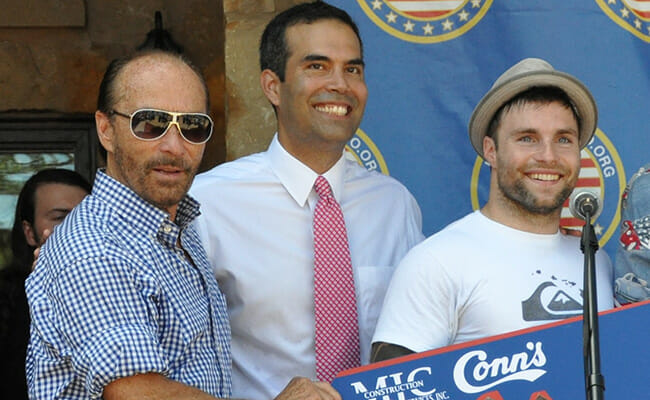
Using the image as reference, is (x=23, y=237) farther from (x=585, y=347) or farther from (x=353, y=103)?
(x=585, y=347)

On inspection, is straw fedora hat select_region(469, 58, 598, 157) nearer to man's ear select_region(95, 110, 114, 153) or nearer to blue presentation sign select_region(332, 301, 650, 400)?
blue presentation sign select_region(332, 301, 650, 400)

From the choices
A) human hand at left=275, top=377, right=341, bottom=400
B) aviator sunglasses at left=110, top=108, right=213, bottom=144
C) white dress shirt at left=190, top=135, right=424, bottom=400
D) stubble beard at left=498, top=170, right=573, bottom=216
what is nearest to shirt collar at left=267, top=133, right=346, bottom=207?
white dress shirt at left=190, top=135, right=424, bottom=400

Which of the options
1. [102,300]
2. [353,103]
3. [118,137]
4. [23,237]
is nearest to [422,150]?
[353,103]

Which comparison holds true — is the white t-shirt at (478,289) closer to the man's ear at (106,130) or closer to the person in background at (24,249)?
the man's ear at (106,130)

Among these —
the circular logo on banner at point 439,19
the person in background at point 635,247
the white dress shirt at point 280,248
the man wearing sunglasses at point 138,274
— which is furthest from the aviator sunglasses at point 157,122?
the circular logo on banner at point 439,19

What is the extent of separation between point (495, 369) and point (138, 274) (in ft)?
2.93

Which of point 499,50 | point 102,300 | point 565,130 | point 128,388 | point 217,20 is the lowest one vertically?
point 128,388

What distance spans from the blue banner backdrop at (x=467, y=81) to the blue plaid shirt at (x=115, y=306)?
1692mm

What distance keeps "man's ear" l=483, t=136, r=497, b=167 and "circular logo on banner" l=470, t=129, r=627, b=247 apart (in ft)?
2.82

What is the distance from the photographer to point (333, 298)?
3.61 m

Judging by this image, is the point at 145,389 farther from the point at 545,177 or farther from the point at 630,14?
the point at 630,14

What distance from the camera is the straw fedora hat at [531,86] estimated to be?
3572 millimetres

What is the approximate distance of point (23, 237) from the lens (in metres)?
4.42

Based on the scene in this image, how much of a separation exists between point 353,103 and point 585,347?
53.4 inches
